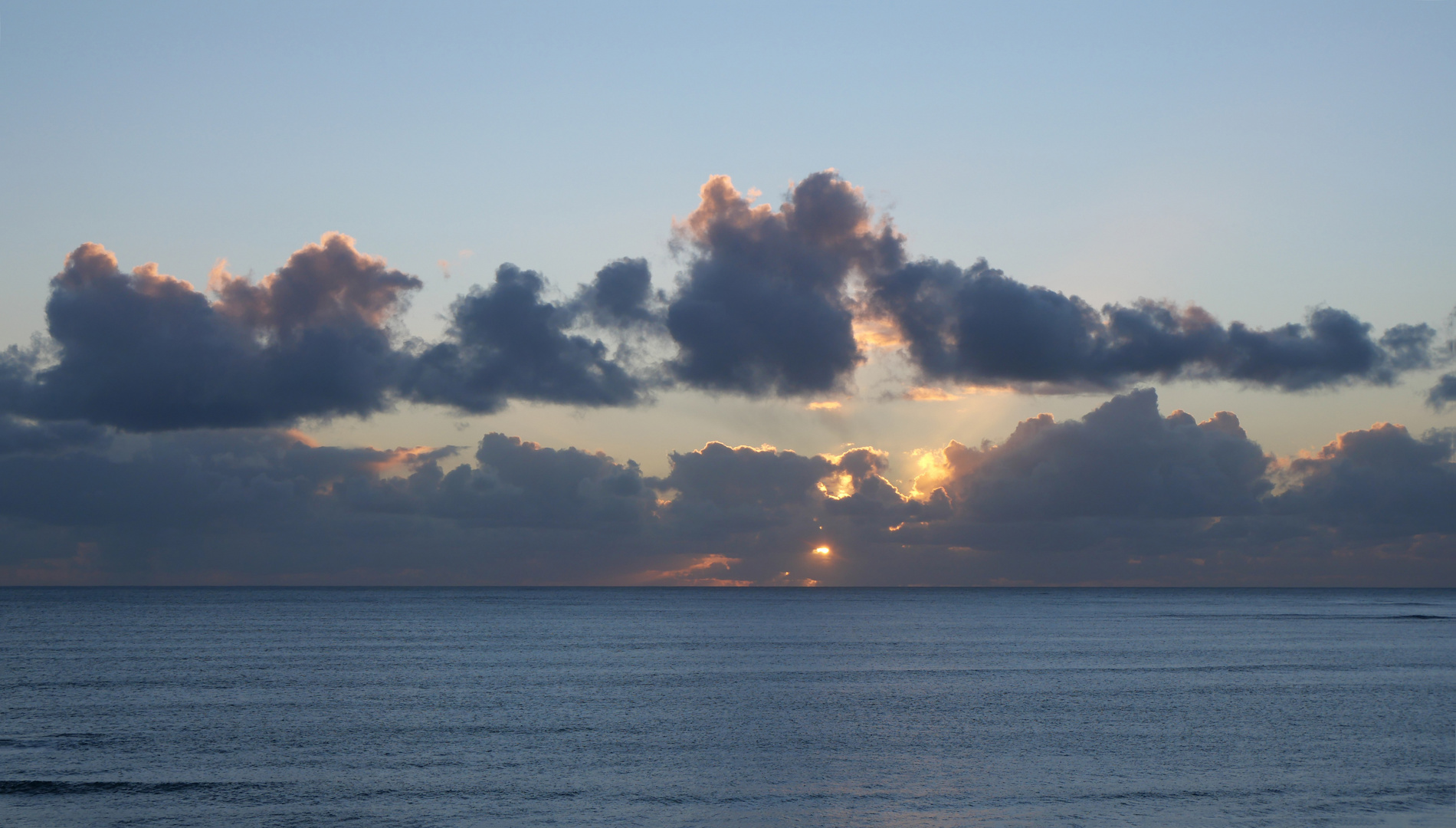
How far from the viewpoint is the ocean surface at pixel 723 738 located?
3919cm

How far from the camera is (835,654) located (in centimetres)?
10850

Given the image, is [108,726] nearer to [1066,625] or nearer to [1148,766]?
[1148,766]

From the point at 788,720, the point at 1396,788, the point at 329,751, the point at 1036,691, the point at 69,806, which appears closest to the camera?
the point at 69,806

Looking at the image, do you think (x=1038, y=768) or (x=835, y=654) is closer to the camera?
(x=1038, y=768)

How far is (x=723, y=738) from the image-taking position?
177ft

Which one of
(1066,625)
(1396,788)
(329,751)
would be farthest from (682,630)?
(1396,788)

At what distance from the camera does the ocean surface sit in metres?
39.2

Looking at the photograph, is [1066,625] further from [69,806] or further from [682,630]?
[69,806]

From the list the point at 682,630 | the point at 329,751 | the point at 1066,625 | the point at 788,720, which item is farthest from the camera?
the point at 1066,625

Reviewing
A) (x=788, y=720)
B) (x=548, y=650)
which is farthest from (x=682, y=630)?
(x=788, y=720)

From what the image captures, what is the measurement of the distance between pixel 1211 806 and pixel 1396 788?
8.68 m

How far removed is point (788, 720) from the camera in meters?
59.9

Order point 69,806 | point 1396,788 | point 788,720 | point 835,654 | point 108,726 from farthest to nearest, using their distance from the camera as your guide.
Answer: point 835,654 → point 788,720 → point 108,726 → point 1396,788 → point 69,806

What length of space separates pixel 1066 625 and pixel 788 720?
129 meters
